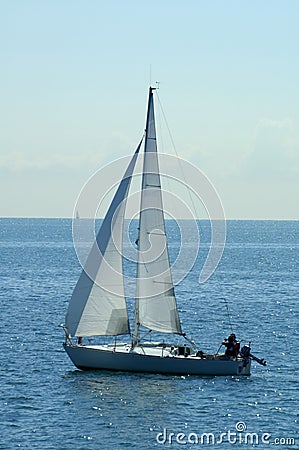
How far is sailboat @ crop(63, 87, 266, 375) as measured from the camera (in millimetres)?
51375

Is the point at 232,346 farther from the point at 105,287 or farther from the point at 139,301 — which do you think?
the point at 105,287

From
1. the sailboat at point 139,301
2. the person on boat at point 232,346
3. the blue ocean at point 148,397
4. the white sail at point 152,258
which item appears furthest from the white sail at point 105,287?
the person on boat at point 232,346

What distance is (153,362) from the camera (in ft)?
167

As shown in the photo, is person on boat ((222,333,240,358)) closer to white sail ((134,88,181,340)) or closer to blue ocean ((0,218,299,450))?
blue ocean ((0,218,299,450))

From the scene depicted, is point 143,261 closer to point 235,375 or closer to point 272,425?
point 235,375

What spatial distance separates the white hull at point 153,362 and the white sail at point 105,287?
52.8 inches

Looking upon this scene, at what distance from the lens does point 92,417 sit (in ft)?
144

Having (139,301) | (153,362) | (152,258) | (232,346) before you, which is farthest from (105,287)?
(232,346)

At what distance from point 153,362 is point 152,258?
19.7 feet

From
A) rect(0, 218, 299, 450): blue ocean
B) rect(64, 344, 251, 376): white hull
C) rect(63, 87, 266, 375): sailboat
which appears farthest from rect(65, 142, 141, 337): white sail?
rect(0, 218, 299, 450): blue ocean

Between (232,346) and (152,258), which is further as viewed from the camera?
(152,258)

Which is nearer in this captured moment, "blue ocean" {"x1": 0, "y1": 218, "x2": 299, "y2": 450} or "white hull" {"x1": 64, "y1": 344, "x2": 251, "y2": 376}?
"blue ocean" {"x1": 0, "y1": 218, "x2": 299, "y2": 450}

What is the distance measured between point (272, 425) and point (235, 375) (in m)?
8.82

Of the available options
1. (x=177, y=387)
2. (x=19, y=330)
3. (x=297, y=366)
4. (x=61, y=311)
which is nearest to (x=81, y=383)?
(x=177, y=387)
